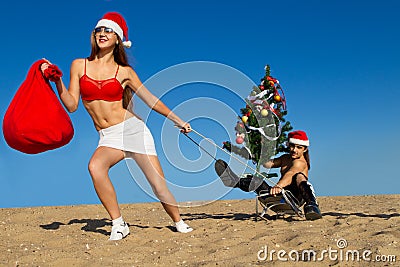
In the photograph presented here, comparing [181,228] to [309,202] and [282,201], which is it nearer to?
[282,201]

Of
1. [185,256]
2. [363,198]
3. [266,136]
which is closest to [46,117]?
[185,256]

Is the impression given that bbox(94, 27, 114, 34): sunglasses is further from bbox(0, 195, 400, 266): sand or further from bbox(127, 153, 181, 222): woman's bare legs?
bbox(0, 195, 400, 266): sand

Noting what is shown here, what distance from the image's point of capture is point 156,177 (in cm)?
493

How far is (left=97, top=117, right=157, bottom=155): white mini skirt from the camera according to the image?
4.77 m

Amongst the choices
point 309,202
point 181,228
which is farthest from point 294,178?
point 181,228

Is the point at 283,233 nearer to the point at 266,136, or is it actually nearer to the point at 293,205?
the point at 293,205

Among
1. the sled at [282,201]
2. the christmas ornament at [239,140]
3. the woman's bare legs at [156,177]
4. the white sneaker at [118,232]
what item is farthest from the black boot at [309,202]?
the white sneaker at [118,232]

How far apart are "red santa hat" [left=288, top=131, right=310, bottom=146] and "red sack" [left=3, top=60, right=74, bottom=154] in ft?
8.79

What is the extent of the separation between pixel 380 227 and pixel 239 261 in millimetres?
1847

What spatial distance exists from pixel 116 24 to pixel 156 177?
1.61 metres

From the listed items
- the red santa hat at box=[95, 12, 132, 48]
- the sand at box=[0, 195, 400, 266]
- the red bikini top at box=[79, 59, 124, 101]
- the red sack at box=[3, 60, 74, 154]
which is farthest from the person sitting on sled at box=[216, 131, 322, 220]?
the red sack at box=[3, 60, 74, 154]

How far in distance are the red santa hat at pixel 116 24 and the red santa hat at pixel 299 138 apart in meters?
2.24

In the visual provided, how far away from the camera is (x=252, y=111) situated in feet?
20.0

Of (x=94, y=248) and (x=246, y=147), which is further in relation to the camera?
(x=246, y=147)
